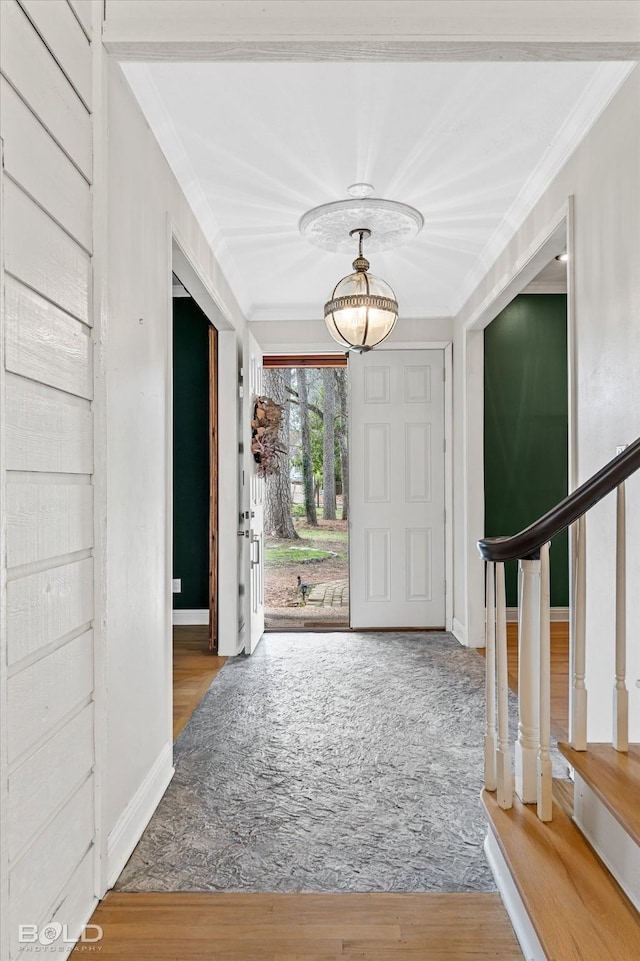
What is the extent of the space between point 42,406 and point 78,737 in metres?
0.83

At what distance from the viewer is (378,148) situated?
2.62 meters

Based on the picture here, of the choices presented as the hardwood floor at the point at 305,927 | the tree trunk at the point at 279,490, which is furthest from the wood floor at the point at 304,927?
the tree trunk at the point at 279,490

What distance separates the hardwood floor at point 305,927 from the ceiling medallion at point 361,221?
276cm

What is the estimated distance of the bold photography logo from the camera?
134cm

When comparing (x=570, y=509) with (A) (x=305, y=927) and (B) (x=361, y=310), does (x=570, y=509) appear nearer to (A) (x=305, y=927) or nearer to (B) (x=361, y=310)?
(A) (x=305, y=927)

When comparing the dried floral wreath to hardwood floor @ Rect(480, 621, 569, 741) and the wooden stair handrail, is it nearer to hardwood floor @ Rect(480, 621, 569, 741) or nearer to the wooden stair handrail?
hardwood floor @ Rect(480, 621, 569, 741)

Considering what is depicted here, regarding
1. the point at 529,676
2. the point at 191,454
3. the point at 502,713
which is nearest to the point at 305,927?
the point at 502,713

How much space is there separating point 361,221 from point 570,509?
217 cm

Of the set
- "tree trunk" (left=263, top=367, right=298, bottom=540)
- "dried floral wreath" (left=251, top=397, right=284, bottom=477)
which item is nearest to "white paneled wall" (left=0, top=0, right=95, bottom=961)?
"dried floral wreath" (left=251, top=397, right=284, bottom=477)

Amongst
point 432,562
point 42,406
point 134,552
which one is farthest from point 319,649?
point 42,406

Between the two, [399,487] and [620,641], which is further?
[399,487]

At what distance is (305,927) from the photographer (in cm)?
167

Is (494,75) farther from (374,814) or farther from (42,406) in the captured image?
(374,814)

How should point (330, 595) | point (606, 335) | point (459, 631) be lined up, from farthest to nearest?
1. point (330, 595)
2. point (459, 631)
3. point (606, 335)
